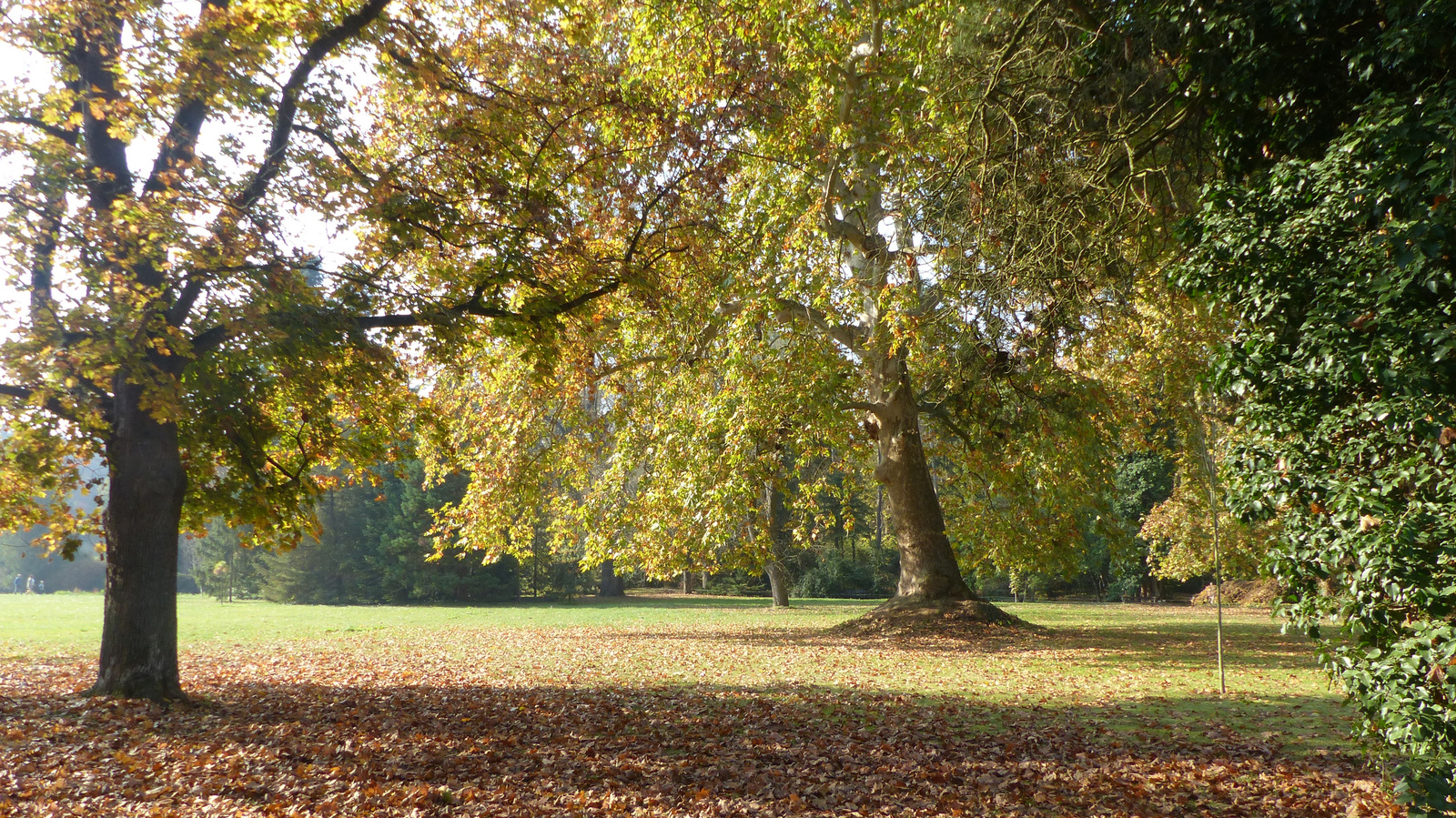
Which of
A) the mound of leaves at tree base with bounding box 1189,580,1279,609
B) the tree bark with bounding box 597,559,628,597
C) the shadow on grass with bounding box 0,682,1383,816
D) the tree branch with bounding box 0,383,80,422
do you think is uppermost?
the tree branch with bounding box 0,383,80,422

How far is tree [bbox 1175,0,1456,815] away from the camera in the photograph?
401 cm

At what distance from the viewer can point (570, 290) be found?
9.26 meters

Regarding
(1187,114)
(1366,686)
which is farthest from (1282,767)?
(1187,114)

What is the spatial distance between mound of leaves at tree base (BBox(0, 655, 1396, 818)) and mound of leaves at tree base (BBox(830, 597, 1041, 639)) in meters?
6.76

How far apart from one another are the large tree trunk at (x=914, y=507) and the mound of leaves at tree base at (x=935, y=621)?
27 cm

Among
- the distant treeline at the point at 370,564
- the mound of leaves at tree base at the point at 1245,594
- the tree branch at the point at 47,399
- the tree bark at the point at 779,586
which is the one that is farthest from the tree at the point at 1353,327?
the distant treeline at the point at 370,564

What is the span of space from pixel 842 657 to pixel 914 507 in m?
4.88

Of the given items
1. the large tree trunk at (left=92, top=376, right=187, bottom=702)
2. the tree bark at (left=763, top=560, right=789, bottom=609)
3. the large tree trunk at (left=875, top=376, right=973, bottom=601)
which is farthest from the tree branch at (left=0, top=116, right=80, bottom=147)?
the tree bark at (left=763, top=560, right=789, bottom=609)

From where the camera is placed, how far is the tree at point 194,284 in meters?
7.24

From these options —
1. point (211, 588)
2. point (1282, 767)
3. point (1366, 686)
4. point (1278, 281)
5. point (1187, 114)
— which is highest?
point (1187, 114)

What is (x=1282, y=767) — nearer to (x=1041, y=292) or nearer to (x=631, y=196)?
(x=1041, y=292)

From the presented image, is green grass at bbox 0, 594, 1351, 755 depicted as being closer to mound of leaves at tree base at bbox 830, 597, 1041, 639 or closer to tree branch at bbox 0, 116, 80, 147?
mound of leaves at tree base at bbox 830, 597, 1041, 639

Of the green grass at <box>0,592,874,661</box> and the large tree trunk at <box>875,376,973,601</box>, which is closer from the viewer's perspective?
the green grass at <box>0,592,874,661</box>

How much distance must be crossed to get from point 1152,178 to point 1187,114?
9.86ft
